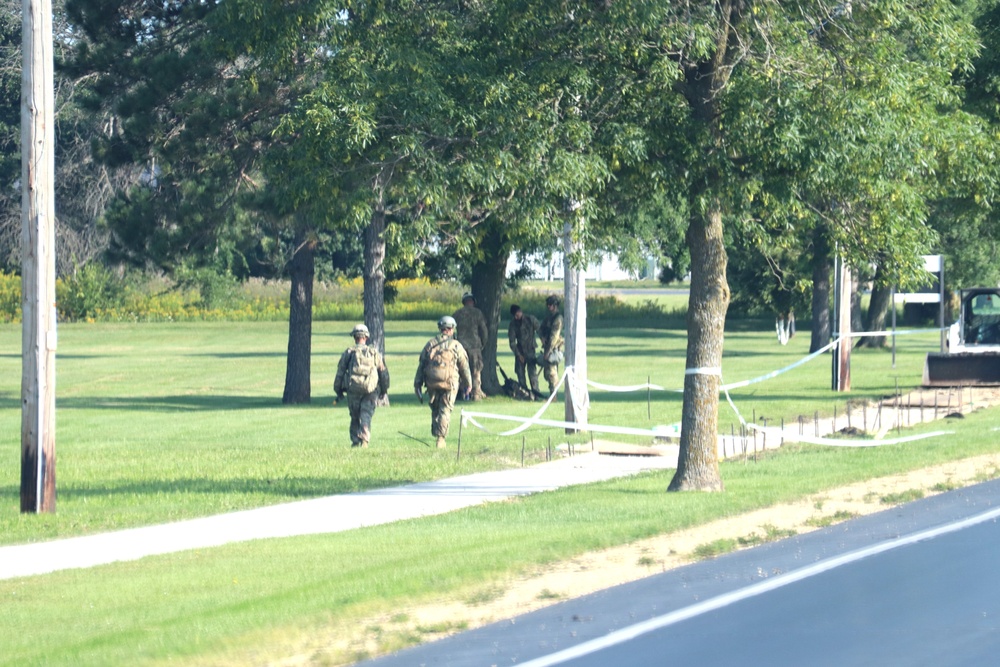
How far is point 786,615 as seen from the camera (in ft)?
28.6

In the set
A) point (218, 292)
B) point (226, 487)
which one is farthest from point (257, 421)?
point (218, 292)

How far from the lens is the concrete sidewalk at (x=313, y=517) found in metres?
11.6

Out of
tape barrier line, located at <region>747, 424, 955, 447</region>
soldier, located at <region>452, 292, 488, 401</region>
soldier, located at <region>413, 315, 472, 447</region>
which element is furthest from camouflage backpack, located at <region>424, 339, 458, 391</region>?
soldier, located at <region>452, 292, 488, 401</region>

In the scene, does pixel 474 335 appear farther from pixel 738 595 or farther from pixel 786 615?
pixel 786 615

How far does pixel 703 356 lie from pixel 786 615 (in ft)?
18.2

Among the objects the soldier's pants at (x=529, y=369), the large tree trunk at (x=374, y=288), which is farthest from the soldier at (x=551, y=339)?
the large tree trunk at (x=374, y=288)

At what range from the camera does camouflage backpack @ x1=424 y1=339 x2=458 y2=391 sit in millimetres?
18219

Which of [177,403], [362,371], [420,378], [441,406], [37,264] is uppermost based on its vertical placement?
[37,264]

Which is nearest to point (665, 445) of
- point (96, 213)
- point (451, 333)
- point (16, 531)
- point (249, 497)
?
point (451, 333)

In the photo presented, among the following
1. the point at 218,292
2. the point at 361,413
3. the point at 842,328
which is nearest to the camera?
the point at 361,413

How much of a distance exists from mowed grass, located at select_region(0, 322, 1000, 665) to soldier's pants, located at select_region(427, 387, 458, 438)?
0.34 m

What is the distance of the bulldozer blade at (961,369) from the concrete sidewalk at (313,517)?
38.4ft

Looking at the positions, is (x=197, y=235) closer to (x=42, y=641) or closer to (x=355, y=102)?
(x=355, y=102)

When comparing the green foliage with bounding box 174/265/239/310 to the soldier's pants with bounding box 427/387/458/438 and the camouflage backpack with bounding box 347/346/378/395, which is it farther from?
the camouflage backpack with bounding box 347/346/378/395
